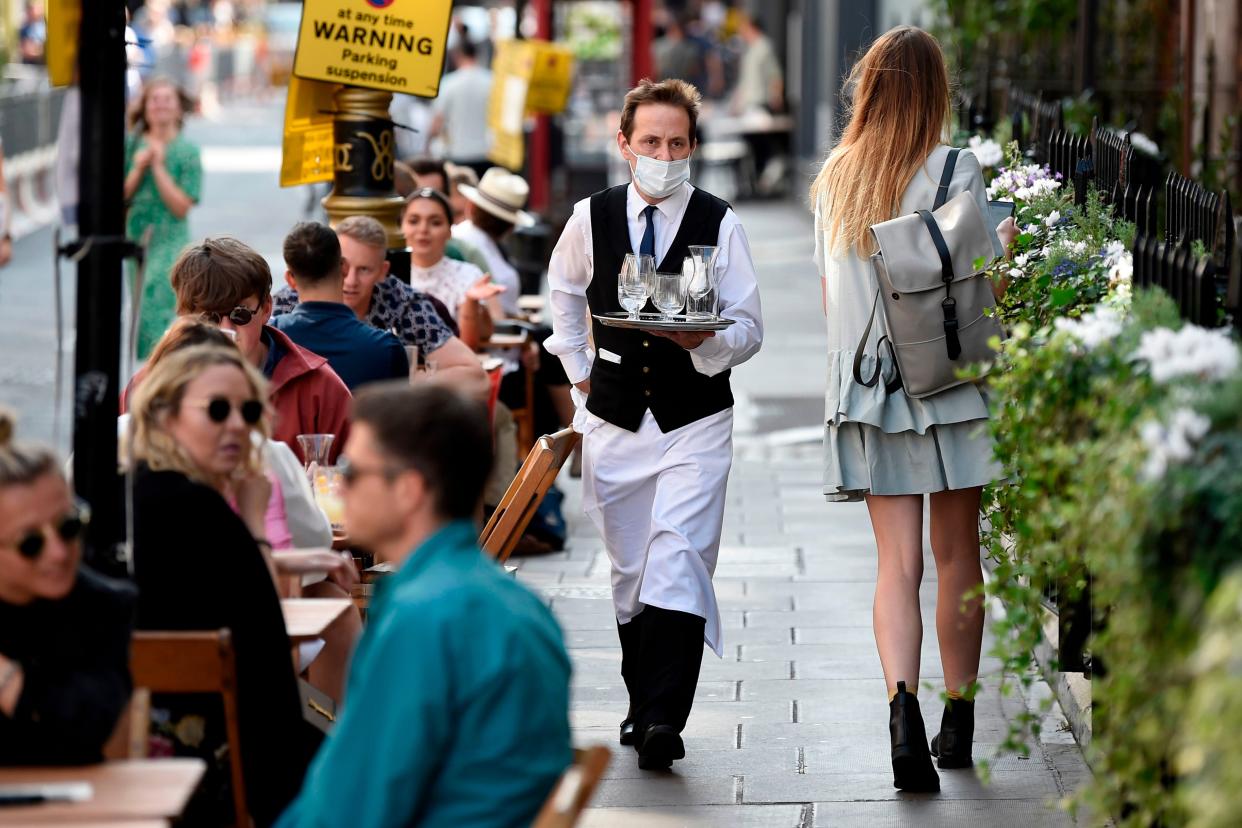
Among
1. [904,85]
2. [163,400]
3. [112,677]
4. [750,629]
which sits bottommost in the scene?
[750,629]

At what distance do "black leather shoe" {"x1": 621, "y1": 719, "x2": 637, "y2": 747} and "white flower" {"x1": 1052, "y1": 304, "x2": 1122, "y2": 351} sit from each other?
2121mm

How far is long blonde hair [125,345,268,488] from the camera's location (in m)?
3.92

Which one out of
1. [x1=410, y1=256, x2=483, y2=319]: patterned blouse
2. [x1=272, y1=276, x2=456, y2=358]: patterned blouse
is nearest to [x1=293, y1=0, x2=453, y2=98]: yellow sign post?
[x1=272, y1=276, x2=456, y2=358]: patterned blouse

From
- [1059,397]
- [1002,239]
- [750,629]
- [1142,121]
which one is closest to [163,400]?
[1059,397]

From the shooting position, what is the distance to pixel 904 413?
529cm

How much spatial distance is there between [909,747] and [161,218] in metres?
7.50

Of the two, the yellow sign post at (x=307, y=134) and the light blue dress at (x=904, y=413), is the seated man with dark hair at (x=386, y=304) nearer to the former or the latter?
the yellow sign post at (x=307, y=134)

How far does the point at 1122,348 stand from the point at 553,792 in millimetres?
1493

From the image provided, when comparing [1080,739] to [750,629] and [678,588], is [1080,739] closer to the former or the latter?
[678,588]

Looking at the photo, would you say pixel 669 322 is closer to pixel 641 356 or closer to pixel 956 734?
pixel 641 356

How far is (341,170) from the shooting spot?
25.1 ft

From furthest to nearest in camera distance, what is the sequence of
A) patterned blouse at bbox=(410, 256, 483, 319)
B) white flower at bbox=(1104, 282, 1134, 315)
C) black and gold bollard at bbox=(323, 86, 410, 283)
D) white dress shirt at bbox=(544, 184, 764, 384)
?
patterned blouse at bbox=(410, 256, 483, 319), black and gold bollard at bbox=(323, 86, 410, 283), white dress shirt at bbox=(544, 184, 764, 384), white flower at bbox=(1104, 282, 1134, 315)

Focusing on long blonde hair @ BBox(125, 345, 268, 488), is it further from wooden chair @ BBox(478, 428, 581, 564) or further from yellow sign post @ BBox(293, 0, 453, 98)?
yellow sign post @ BBox(293, 0, 453, 98)

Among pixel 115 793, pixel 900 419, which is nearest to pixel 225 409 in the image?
pixel 115 793
